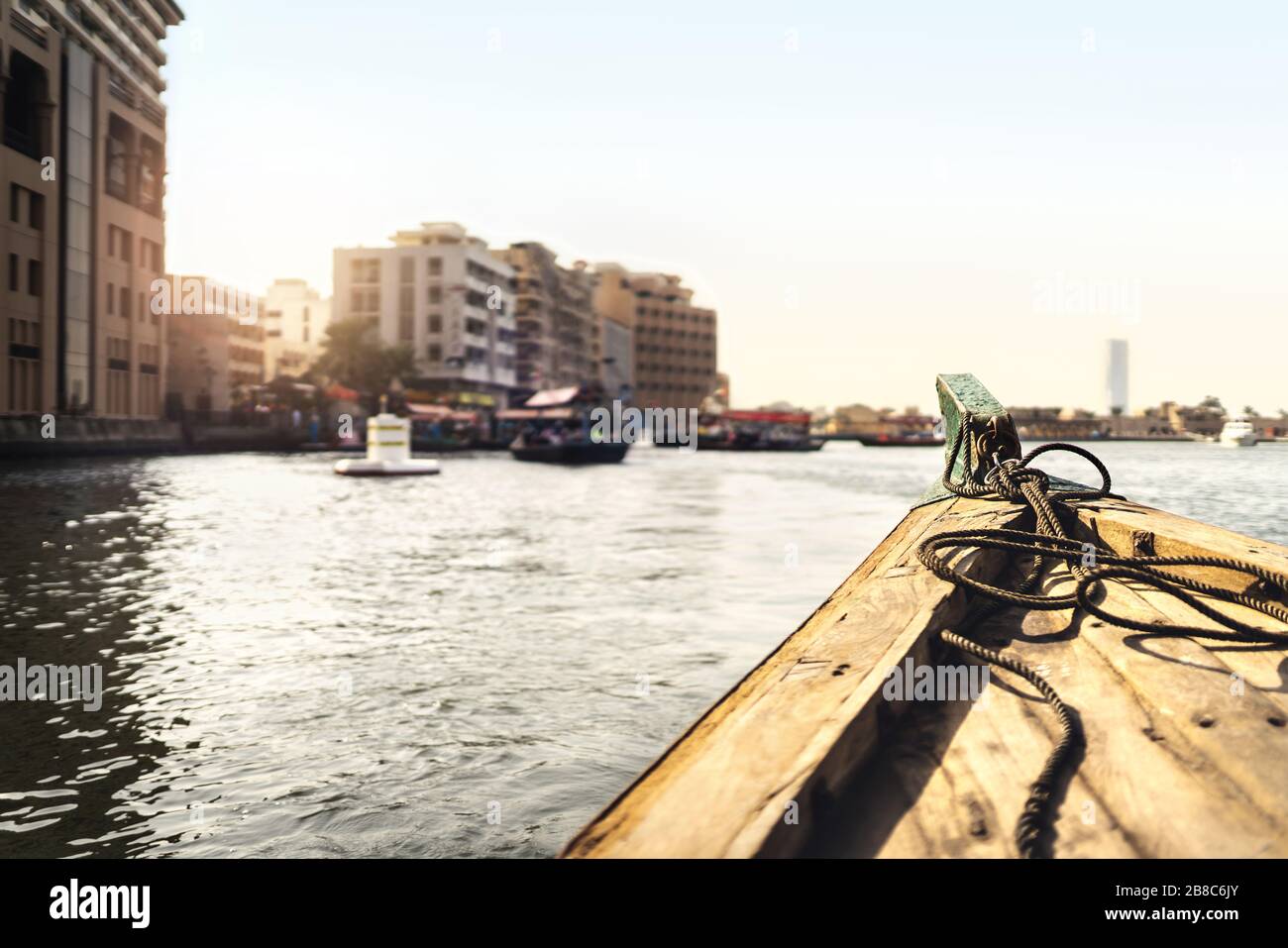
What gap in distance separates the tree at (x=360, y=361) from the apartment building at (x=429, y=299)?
487 cm

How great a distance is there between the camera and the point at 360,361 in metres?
79.2

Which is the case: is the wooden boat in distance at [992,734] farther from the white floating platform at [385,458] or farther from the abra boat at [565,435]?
the abra boat at [565,435]

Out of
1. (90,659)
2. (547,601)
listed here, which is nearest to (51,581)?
(90,659)

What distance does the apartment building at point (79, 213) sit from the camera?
1629 inches

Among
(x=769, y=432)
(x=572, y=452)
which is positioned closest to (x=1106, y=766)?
(x=572, y=452)

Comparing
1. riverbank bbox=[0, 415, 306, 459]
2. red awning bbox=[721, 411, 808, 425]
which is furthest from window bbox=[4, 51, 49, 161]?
red awning bbox=[721, 411, 808, 425]

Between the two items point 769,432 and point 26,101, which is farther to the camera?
point 769,432

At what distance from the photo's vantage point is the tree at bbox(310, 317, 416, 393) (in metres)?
79.0

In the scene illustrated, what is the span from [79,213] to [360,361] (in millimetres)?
32572

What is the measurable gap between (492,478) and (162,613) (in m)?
28.9

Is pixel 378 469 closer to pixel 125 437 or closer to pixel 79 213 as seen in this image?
pixel 125 437

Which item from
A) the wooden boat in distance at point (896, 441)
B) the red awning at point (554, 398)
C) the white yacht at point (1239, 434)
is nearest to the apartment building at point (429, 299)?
the red awning at point (554, 398)

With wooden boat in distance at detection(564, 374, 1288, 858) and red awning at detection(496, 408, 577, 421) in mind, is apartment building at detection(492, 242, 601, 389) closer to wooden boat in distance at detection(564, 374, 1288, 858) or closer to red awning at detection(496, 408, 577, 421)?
red awning at detection(496, 408, 577, 421)

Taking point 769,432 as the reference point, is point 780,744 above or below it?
below
